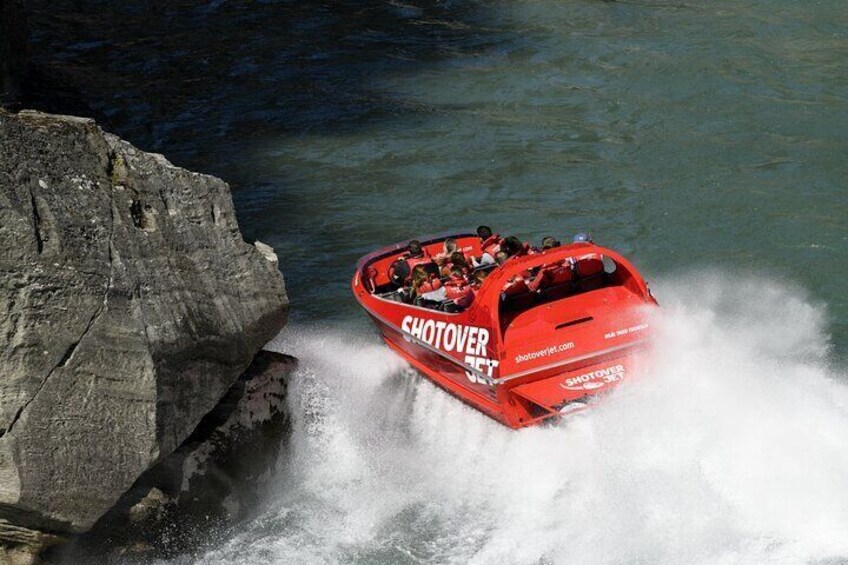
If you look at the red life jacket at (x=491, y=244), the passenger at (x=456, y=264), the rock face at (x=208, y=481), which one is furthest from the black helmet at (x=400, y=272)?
the rock face at (x=208, y=481)

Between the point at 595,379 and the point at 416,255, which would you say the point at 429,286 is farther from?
the point at 595,379

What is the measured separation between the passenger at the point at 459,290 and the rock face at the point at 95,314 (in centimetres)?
318

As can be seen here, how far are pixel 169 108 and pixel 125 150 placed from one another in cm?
1306

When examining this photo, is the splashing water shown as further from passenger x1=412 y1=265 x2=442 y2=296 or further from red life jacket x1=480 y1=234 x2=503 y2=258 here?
red life jacket x1=480 y1=234 x2=503 y2=258

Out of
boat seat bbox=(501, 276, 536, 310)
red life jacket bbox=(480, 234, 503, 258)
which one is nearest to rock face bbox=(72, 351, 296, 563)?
boat seat bbox=(501, 276, 536, 310)

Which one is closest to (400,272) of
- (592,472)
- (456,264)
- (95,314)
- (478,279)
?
(456,264)

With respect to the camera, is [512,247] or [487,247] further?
[487,247]

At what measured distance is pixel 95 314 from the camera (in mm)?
10344

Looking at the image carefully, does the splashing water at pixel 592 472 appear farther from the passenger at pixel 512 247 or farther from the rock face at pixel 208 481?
the passenger at pixel 512 247

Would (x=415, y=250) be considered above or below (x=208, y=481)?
above

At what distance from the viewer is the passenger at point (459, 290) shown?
545 inches

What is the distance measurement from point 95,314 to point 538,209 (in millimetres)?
9725

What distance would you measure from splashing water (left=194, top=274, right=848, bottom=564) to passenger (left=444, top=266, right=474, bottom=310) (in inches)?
42.5

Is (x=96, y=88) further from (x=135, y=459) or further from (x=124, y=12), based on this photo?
(x=135, y=459)
